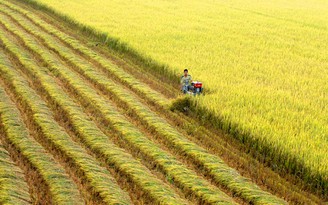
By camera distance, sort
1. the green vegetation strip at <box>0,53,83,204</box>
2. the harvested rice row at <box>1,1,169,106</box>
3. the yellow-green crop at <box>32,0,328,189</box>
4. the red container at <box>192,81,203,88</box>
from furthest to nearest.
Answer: the harvested rice row at <box>1,1,169,106</box>
the red container at <box>192,81,203,88</box>
the yellow-green crop at <box>32,0,328,189</box>
the green vegetation strip at <box>0,53,83,204</box>

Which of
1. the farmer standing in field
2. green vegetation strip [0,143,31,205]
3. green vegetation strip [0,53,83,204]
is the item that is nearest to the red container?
the farmer standing in field

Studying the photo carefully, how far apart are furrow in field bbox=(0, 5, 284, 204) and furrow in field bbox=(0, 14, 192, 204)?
958 millimetres

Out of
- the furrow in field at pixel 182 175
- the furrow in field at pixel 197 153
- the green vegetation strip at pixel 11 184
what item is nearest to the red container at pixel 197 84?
the furrow in field at pixel 197 153

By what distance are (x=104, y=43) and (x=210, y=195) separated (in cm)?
1018

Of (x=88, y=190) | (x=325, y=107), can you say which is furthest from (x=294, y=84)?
→ (x=88, y=190)

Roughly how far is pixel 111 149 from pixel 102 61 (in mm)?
5832

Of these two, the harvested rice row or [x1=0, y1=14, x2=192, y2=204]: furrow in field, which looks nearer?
[x1=0, y1=14, x2=192, y2=204]: furrow in field

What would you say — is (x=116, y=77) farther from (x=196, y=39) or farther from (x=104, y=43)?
(x=196, y=39)

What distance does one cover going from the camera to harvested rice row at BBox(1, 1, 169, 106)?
10.4 metres

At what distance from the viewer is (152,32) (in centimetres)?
1672

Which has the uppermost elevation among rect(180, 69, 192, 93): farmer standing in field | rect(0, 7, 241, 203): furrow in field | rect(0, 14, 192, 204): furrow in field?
rect(180, 69, 192, 93): farmer standing in field

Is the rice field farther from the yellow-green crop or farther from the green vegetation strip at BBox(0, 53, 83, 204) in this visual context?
the yellow-green crop

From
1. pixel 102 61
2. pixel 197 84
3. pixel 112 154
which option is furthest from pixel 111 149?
pixel 102 61

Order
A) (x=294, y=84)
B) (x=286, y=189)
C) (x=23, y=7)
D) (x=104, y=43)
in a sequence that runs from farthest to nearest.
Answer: (x=23, y=7)
(x=104, y=43)
(x=294, y=84)
(x=286, y=189)
